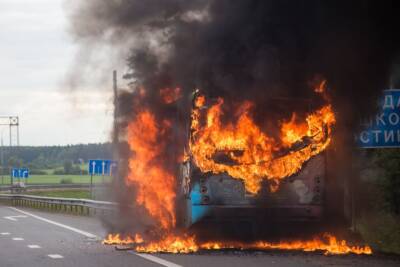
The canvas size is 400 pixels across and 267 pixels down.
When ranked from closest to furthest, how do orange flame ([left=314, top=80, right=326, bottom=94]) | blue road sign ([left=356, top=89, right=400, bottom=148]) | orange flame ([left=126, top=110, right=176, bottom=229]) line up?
orange flame ([left=314, top=80, right=326, bottom=94]) → orange flame ([left=126, top=110, right=176, bottom=229]) → blue road sign ([left=356, top=89, right=400, bottom=148])

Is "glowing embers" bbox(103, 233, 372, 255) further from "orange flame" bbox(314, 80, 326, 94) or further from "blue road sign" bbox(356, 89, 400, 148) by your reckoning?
"blue road sign" bbox(356, 89, 400, 148)

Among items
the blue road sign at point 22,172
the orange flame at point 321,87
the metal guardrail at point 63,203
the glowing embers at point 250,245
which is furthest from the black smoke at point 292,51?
the blue road sign at point 22,172

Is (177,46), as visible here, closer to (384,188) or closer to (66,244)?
(66,244)

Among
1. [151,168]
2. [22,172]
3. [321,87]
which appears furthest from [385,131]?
[22,172]

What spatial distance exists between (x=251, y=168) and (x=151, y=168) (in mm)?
2739

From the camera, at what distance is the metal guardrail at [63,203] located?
28730 mm

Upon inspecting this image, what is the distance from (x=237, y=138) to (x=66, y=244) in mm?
5094

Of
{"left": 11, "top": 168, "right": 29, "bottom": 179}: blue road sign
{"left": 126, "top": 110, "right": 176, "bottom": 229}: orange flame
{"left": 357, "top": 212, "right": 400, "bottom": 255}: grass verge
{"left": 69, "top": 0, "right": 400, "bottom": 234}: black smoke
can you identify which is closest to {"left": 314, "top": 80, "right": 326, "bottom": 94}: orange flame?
{"left": 69, "top": 0, "right": 400, "bottom": 234}: black smoke

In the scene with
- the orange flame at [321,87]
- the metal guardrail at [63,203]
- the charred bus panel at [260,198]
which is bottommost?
the metal guardrail at [63,203]

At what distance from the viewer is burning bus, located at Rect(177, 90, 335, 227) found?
1349cm

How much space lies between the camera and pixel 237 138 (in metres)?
13.7

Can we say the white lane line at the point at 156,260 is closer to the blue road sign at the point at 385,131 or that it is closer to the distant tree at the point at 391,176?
the blue road sign at the point at 385,131

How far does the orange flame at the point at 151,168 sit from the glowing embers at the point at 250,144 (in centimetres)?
174

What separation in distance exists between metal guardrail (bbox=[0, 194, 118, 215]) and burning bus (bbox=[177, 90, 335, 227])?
478 cm
